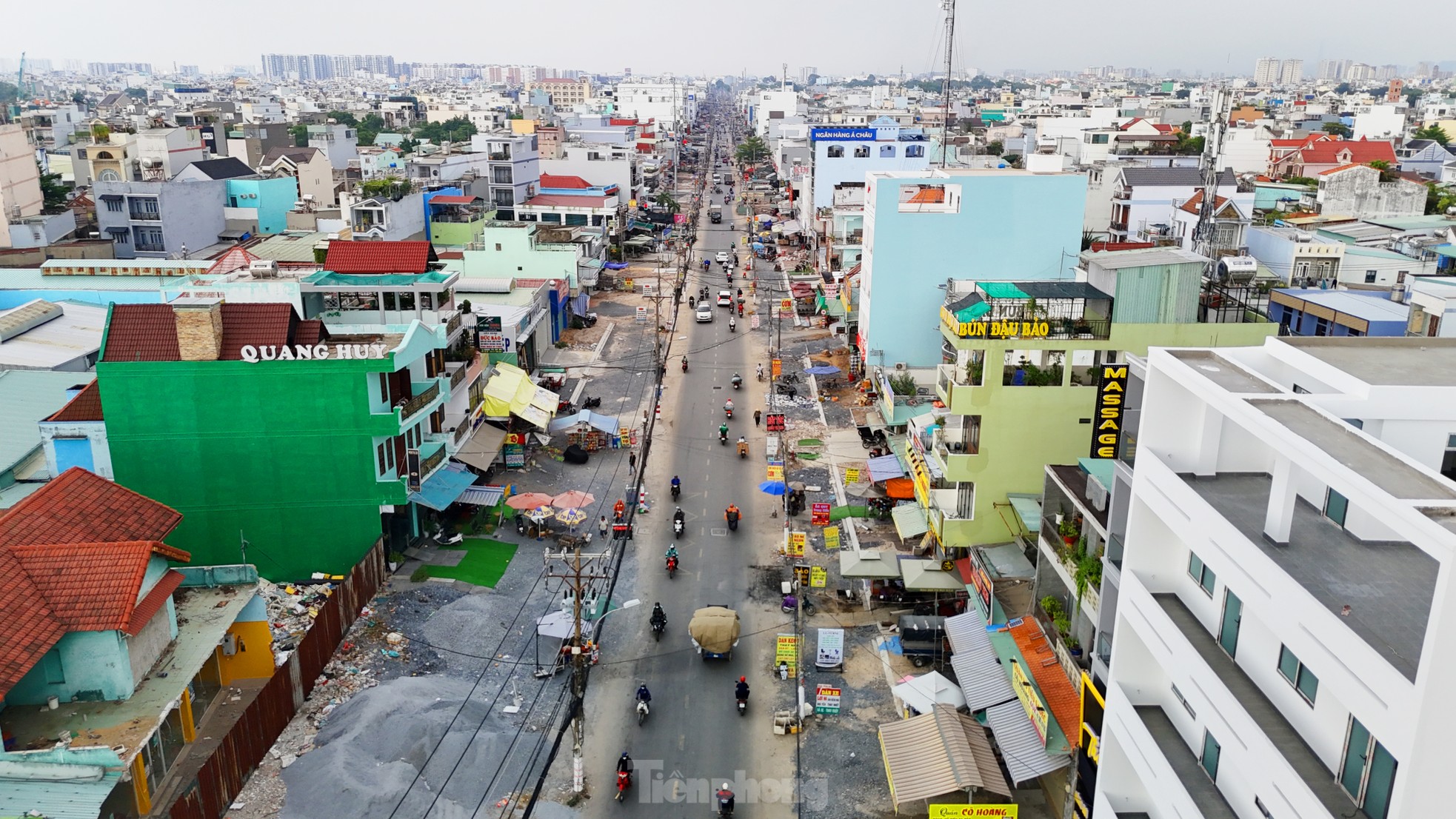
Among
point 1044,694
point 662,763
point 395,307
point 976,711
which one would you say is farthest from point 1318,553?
point 395,307

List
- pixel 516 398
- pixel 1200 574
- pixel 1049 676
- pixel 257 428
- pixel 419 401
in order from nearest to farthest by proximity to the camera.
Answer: pixel 1200 574 < pixel 1049 676 < pixel 257 428 < pixel 419 401 < pixel 516 398

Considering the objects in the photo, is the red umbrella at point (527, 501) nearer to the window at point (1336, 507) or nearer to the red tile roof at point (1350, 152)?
the window at point (1336, 507)

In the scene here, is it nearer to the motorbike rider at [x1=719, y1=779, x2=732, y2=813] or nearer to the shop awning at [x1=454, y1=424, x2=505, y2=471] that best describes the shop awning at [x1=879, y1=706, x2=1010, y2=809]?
the motorbike rider at [x1=719, y1=779, x2=732, y2=813]

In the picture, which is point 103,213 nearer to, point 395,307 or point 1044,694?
point 395,307

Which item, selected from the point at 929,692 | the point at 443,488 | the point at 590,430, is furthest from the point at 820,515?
the point at 590,430

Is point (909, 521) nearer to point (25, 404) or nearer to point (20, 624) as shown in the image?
point (20, 624)

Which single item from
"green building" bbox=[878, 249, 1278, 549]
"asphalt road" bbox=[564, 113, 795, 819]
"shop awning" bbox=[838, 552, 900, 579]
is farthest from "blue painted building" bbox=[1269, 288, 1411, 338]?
"asphalt road" bbox=[564, 113, 795, 819]
